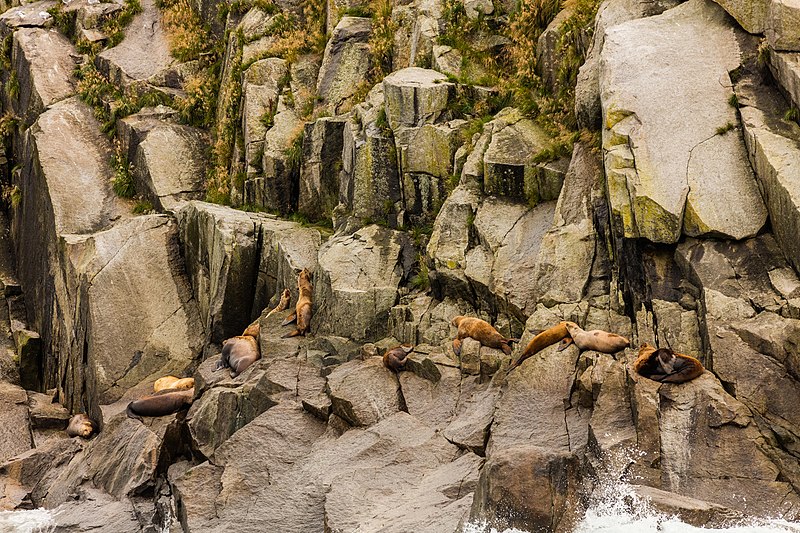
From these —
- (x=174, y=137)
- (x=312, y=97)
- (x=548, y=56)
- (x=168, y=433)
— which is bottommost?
(x=168, y=433)

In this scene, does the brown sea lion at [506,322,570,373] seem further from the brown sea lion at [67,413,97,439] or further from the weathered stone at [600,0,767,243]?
the brown sea lion at [67,413,97,439]

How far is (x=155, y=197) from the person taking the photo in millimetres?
26750

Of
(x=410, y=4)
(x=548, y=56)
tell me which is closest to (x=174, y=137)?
(x=410, y=4)

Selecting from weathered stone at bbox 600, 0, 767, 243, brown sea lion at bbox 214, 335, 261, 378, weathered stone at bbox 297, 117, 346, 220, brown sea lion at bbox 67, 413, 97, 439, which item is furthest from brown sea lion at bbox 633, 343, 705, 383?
brown sea lion at bbox 67, 413, 97, 439

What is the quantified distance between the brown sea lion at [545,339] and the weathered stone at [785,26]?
6100mm

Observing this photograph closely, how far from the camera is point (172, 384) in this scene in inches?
789

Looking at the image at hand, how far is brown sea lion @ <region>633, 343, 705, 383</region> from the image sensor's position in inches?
484

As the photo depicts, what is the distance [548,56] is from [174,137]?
1332 centimetres

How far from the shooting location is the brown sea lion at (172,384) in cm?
1978

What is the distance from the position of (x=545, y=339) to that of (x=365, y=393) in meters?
3.35

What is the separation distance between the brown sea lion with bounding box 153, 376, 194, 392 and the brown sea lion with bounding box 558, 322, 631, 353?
31.0 feet

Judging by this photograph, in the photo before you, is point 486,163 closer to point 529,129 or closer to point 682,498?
point 529,129

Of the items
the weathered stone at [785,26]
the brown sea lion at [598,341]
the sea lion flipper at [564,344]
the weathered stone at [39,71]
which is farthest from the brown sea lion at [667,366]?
the weathered stone at [39,71]

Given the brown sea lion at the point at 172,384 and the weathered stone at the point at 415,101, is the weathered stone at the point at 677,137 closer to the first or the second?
the weathered stone at the point at 415,101
